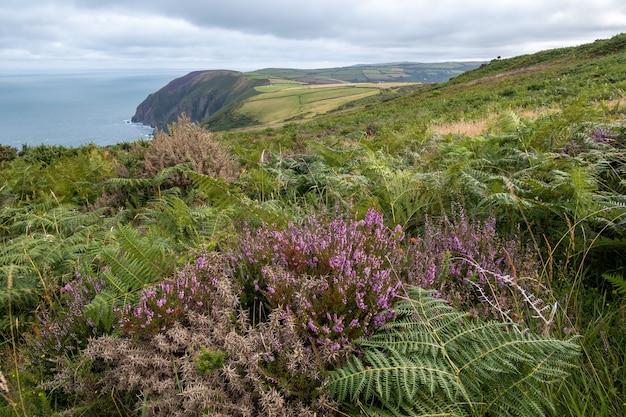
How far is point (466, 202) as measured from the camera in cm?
310

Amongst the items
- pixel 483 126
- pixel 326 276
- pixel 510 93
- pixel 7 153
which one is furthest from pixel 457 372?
pixel 510 93

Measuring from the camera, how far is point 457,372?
1.40m

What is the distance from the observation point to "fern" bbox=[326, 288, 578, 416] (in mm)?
1366

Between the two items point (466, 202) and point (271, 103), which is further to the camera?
point (271, 103)

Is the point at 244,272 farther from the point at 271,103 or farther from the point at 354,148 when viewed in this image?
the point at 271,103

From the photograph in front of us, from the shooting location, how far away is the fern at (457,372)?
1366 millimetres

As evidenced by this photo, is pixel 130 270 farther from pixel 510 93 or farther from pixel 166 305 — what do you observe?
pixel 510 93

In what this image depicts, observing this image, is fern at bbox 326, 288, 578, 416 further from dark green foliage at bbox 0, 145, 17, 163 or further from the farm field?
the farm field

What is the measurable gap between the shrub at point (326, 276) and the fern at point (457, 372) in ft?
0.54

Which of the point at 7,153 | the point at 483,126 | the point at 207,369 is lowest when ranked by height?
the point at 207,369

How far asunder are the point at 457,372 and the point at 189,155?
534 cm

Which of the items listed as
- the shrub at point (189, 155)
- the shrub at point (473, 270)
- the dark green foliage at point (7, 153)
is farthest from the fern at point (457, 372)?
the dark green foliage at point (7, 153)

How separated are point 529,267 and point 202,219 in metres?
2.65

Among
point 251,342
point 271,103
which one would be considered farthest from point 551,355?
point 271,103
